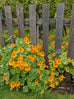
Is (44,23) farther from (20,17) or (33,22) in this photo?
(20,17)

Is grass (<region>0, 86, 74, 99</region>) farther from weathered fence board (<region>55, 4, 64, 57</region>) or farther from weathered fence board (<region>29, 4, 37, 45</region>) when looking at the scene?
weathered fence board (<region>29, 4, 37, 45</region>)

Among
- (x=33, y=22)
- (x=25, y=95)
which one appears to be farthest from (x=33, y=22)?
(x=25, y=95)

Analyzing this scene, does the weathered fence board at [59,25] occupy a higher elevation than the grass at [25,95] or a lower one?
higher

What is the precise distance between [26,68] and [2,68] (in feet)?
1.59

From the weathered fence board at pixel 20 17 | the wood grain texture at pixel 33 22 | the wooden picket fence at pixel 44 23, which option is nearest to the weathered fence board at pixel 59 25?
the wooden picket fence at pixel 44 23

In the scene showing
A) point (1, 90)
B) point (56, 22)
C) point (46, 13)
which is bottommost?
point (1, 90)

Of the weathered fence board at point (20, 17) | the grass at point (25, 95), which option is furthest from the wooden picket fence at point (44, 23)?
the grass at point (25, 95)

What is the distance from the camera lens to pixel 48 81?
246 centimetres

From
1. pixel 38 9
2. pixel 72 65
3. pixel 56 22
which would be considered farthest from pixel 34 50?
pixel 38 9

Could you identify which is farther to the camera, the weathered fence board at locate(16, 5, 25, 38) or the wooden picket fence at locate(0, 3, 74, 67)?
the weathered fence board at locate(16, 5, 25, 38)

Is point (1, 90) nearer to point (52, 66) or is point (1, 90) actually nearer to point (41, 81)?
point (41, 81)

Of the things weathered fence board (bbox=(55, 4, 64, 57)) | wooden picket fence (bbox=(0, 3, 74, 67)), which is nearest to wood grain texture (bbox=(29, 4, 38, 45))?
wooden picket fence (bbox=(0, 3, 74, 67))

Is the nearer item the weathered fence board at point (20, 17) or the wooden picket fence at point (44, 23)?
the wooden picket fence at point (44, 23)

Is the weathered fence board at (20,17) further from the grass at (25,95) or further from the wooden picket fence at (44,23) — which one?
the grass at (25,95)
